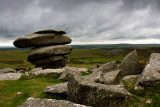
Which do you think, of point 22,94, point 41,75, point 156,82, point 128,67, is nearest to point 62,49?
point 41,75

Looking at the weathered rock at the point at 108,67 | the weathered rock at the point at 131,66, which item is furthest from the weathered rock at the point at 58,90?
the weathered rock at the point at 131,66

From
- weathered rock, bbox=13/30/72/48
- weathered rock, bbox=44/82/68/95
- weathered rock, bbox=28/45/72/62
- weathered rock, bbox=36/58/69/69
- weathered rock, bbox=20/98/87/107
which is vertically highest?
weathered rock, bbox=13/30/72/48

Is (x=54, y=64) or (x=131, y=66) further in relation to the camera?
(x=54, y=64)

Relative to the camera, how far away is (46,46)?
36.0 meters

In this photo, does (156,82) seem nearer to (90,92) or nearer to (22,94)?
(90,92)

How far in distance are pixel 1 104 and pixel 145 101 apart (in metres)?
11.8

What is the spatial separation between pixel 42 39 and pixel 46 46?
239 centimetres

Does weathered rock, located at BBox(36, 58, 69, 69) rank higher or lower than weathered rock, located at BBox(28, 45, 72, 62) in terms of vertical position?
lower

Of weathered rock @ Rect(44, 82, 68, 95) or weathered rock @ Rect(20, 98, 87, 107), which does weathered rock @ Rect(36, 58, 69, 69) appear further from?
weathered rock @ Rect(20, 98, 87, 107)

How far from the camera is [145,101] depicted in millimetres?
9773

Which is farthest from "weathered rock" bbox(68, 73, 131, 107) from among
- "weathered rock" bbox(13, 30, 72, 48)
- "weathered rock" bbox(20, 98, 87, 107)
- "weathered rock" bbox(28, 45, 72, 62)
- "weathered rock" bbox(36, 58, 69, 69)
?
"weathered rock" bbox(36, 58, 69, 69)

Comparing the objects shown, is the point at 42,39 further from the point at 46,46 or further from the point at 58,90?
the point at 58,90

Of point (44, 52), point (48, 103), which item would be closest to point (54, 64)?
point (44, 52)

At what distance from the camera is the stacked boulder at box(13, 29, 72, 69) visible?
3334 cm
